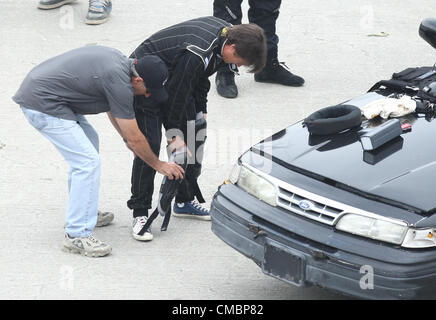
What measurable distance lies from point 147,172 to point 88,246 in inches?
25.6

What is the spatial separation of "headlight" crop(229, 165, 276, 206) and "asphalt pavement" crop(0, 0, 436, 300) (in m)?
0.67

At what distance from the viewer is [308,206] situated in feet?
15.1

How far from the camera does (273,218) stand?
4695 mm

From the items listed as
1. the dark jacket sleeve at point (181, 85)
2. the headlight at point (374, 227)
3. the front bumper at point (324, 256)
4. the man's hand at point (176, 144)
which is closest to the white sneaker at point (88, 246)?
the man's hand at point (176, 144)

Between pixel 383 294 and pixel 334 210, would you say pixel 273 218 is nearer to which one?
pixel 334 210

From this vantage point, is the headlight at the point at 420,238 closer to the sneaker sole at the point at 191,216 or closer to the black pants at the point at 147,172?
the black pants at the point at 147,172

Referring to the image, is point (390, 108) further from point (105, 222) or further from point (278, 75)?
point (278, 75)

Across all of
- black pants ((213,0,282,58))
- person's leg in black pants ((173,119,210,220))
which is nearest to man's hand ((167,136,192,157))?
person's leg in black pants ((173,119,210,220))

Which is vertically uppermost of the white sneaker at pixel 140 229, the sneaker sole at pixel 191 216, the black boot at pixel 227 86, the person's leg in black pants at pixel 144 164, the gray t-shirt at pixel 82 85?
the gray t-shirt at pixel 82 85

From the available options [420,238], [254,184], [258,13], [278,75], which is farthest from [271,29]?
[420,238]

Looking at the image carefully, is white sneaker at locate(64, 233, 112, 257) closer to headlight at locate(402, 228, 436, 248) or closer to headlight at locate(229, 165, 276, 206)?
headlight at locate(229, 165, 276, 206)

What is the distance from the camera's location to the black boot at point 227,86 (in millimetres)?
8344

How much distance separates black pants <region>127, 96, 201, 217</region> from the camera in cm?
565
